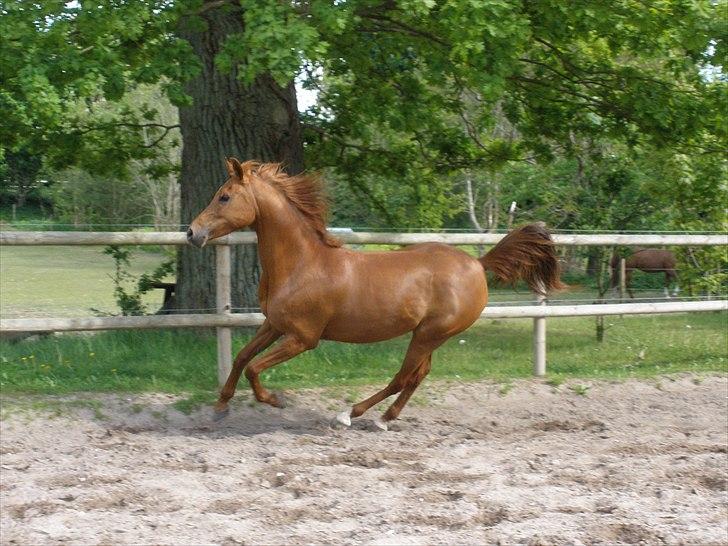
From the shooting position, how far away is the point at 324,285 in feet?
23.2

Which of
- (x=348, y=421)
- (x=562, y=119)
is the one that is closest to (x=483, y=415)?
(x=348, y=421)

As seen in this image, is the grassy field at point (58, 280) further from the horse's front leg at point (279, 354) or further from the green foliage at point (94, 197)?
the green foliage at point (94, 197)

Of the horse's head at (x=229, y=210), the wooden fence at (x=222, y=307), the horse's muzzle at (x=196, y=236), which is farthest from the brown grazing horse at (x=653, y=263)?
the horse's muzzle at (x=196, y=236)

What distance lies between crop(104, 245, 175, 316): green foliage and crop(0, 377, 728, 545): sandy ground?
8.33ft

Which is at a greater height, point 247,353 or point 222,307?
point 222,307

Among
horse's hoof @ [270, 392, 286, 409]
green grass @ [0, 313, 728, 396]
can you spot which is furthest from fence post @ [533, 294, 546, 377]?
horse's hoof @ [270, 392, 286, 409]

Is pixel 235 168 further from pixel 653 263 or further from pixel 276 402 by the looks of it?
pixel 653 263

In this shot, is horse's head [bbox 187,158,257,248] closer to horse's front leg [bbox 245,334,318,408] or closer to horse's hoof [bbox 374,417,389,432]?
horse's front leg [bbox 245,334,318,408]

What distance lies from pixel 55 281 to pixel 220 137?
7.32ft

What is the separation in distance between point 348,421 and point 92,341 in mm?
3344

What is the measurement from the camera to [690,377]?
9.25 meters

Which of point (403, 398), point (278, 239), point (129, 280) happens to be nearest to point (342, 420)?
point (403, 398)

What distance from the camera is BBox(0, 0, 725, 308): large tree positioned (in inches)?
286

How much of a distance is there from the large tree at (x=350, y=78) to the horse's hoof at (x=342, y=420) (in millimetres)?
2591
